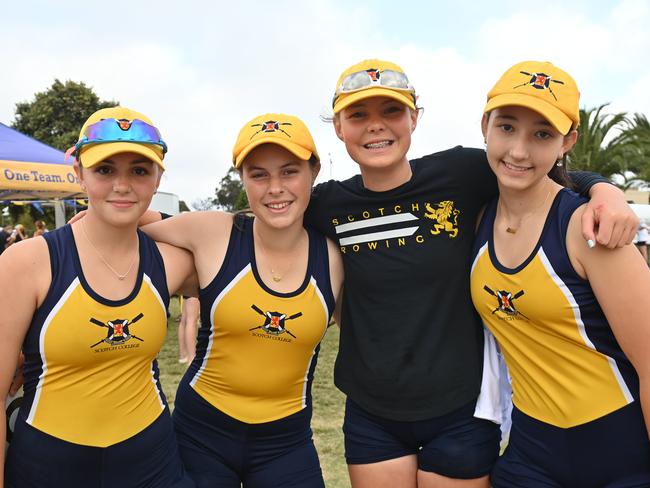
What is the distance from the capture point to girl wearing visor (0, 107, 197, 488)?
2.06 m

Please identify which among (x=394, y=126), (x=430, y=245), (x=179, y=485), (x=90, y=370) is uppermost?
(x=394, y=126)

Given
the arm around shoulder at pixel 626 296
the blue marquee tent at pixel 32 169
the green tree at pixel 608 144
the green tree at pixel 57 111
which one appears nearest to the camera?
the arm around shoulder at pixel 626 296

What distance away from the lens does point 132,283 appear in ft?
7.33

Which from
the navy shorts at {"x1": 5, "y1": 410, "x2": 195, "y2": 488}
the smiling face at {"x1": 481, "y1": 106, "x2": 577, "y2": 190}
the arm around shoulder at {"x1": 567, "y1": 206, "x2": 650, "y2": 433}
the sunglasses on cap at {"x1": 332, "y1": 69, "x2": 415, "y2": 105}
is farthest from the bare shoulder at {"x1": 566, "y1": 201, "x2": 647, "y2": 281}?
the navy shorts at {"x1": 5, "y1": 410, "x2": 195, "y2": 488}

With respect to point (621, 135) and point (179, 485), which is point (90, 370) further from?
point (621, 135)

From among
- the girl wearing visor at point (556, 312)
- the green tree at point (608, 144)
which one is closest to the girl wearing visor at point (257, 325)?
the girl wearing visor at point (556, 312)

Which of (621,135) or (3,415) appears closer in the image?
(3,415)

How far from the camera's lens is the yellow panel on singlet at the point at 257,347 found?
249 centimetres

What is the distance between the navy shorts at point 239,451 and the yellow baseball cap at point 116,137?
1.17 metres

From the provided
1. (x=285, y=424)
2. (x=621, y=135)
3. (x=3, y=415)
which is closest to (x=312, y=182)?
(x=285, y=424)

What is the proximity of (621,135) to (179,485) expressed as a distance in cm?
2391

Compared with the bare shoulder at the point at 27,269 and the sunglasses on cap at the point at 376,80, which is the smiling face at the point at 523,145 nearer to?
the sunglasses on cap at the point at 376,80

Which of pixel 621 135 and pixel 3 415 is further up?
pixel 621 135

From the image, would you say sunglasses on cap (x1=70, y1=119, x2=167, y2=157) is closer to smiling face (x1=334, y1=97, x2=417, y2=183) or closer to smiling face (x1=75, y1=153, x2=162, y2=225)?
smiling face (x1=75, y1=153, x2=162, y2=225)
